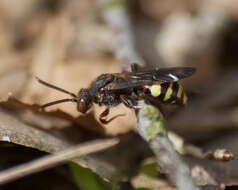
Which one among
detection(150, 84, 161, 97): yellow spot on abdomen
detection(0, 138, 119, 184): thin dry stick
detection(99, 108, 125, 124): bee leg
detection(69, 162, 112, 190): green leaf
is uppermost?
Result: detection(150, 84, 161, 97): yellow spot on abdomen

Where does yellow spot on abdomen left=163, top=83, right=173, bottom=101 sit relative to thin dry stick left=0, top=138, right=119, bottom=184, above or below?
above

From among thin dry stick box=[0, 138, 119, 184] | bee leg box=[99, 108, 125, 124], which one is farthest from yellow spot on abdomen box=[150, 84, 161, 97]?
thin dry stick box=[0, 138, 119, 184]

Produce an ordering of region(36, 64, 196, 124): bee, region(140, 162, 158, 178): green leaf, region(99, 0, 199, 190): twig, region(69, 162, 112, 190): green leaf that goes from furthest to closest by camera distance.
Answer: region(36, 64, 196, 124): bee, region(140, 162, 158, 178): green leaf, region(69, 162, 112, 190): green leaf, region(99, 0, 199, 190): twig

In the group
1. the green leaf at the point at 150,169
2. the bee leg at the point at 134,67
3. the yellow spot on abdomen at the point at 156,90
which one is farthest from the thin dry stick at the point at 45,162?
the bee leg at the point at 134,67

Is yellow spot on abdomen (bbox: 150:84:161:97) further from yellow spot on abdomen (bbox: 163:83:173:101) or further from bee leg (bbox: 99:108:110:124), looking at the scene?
bee leg (bbox: 99:108:110:124)

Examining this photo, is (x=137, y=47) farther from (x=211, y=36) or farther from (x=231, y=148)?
(x=231, y=148)

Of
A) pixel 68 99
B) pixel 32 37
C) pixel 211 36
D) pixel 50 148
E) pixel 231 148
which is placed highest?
pixel 32 37

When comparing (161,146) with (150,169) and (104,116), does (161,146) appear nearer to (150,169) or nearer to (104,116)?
(150,169)

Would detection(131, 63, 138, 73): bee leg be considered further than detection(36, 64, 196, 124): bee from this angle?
Yes

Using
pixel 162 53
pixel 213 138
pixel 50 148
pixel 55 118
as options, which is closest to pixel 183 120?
pixel 213 138
